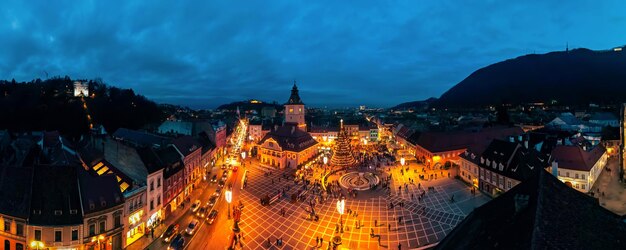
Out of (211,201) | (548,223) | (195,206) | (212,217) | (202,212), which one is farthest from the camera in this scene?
(211,201)

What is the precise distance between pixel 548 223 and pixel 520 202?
5.35 ft

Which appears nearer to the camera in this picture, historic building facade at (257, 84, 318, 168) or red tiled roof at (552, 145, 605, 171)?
red tiled roof at (552, 145, 605, 171)

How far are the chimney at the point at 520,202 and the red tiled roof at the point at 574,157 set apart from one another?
38.6 meters

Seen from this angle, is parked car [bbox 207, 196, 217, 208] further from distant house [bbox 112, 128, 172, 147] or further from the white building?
the white building

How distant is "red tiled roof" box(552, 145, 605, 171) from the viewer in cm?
3872

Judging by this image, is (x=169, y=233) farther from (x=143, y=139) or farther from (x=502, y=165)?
(x=502, y=165)

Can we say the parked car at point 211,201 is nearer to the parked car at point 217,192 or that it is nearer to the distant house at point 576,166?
the parked car at point 217,192

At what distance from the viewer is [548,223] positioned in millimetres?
8688

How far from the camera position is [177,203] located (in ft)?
124

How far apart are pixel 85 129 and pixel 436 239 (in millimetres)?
78500

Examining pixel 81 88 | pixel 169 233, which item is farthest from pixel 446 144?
pixel 81 88

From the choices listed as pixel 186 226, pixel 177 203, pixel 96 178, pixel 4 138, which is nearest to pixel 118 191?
pixel 96 178

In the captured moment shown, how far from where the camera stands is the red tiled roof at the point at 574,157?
3872 centimetres

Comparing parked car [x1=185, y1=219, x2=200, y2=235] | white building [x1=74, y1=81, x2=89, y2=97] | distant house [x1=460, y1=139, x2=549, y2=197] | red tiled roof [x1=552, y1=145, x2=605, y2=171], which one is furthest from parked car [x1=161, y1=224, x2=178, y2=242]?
white building [x1=74, y1=81, x2=89, y2=97]
